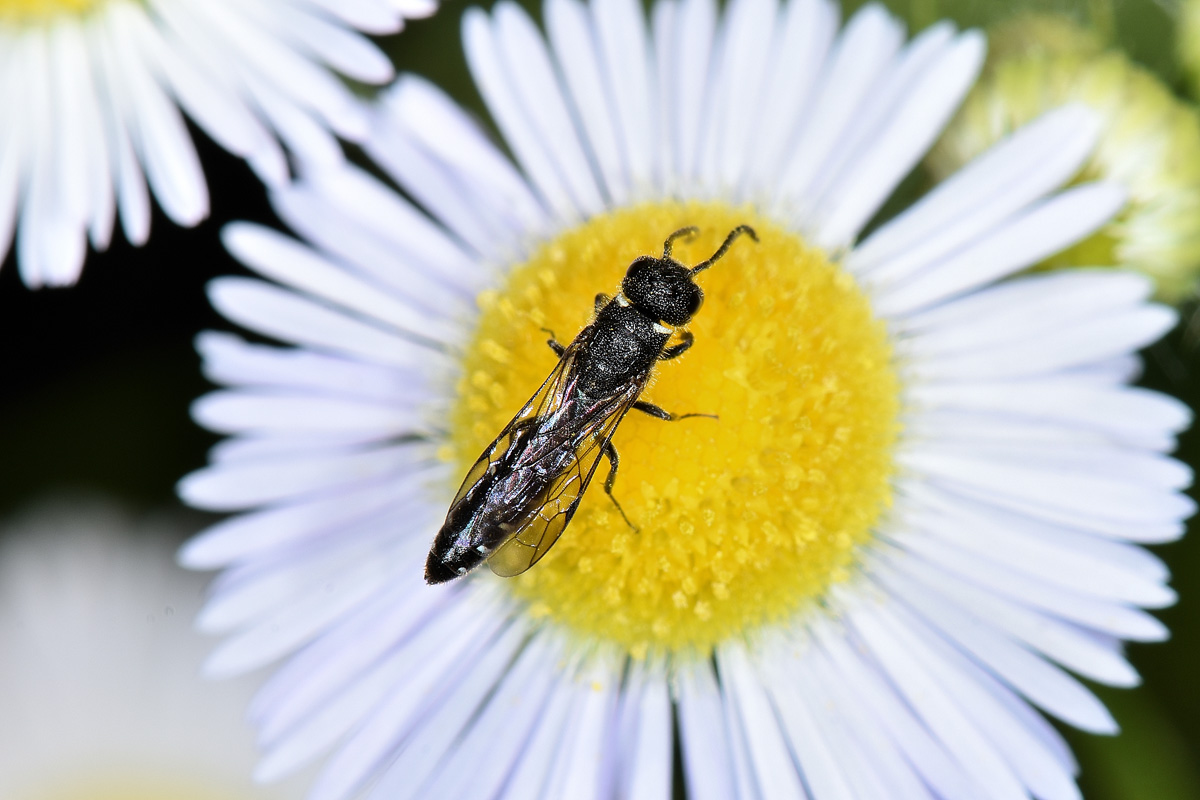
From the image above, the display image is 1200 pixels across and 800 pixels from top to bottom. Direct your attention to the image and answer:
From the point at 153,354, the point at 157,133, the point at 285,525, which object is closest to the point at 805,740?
the point at 285,525

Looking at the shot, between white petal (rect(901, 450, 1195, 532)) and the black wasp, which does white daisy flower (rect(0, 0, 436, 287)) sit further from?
white petal (rect(901, 450, 1195, 532))

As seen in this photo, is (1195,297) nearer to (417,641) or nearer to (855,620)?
(855,620)

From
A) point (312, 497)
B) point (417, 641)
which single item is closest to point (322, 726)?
point (417, 641)

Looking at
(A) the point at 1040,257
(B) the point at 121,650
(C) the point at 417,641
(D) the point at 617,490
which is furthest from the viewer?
(B) the point at 121,650

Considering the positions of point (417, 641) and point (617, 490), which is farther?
point (417, 641)

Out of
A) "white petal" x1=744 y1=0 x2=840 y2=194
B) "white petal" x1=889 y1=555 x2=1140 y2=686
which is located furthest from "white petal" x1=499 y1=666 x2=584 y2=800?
"white petal" x1=744 y1=0 x2=840 y2=194

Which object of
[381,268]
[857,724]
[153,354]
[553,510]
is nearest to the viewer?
[553,510]

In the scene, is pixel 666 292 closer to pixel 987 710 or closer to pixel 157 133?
pixel 987 710
